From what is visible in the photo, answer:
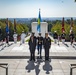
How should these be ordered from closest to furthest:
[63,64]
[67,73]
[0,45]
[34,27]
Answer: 1. [67,73]
2. [63,64]
3. [0,45]
4. [34,27]

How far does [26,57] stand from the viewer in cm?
1753

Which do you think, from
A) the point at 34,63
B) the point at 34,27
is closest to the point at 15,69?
the point at 34,63

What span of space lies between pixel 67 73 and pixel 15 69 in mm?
2834

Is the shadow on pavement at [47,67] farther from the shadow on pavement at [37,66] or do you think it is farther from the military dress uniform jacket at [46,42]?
the military dress uniform jacket at [46,42]

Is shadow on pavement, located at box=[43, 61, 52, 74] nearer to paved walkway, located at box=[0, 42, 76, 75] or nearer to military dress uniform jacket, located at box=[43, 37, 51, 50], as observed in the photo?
paved walkway, located at box=[0, 42, 76, 75]

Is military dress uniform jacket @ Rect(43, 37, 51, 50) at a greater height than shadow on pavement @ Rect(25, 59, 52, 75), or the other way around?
military dress uniform jacket @ Rect(43, 37, 51, 50)

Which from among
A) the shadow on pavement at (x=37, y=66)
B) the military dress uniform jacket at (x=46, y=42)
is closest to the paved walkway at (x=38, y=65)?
the shadow on pavement at (x=37, y=66)

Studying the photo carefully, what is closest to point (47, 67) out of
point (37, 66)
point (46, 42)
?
point (37, 66)

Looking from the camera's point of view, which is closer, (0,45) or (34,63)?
(34,63)

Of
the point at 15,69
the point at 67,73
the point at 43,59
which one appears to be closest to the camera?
the point at 67,73

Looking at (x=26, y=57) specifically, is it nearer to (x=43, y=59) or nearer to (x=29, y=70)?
(x=43, y=59)

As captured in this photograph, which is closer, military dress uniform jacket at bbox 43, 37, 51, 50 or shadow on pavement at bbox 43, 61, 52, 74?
shadow on pavement at bbox 43, 61, 52, 74

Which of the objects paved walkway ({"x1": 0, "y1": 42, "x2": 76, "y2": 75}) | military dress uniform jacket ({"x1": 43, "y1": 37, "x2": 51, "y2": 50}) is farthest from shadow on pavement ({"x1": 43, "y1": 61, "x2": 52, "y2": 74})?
military dress uniform jacket ({"x1": 43, "y1": 37, "x2": 51, "y2": 50})

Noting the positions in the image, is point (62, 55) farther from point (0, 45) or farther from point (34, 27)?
point (34, 27)
